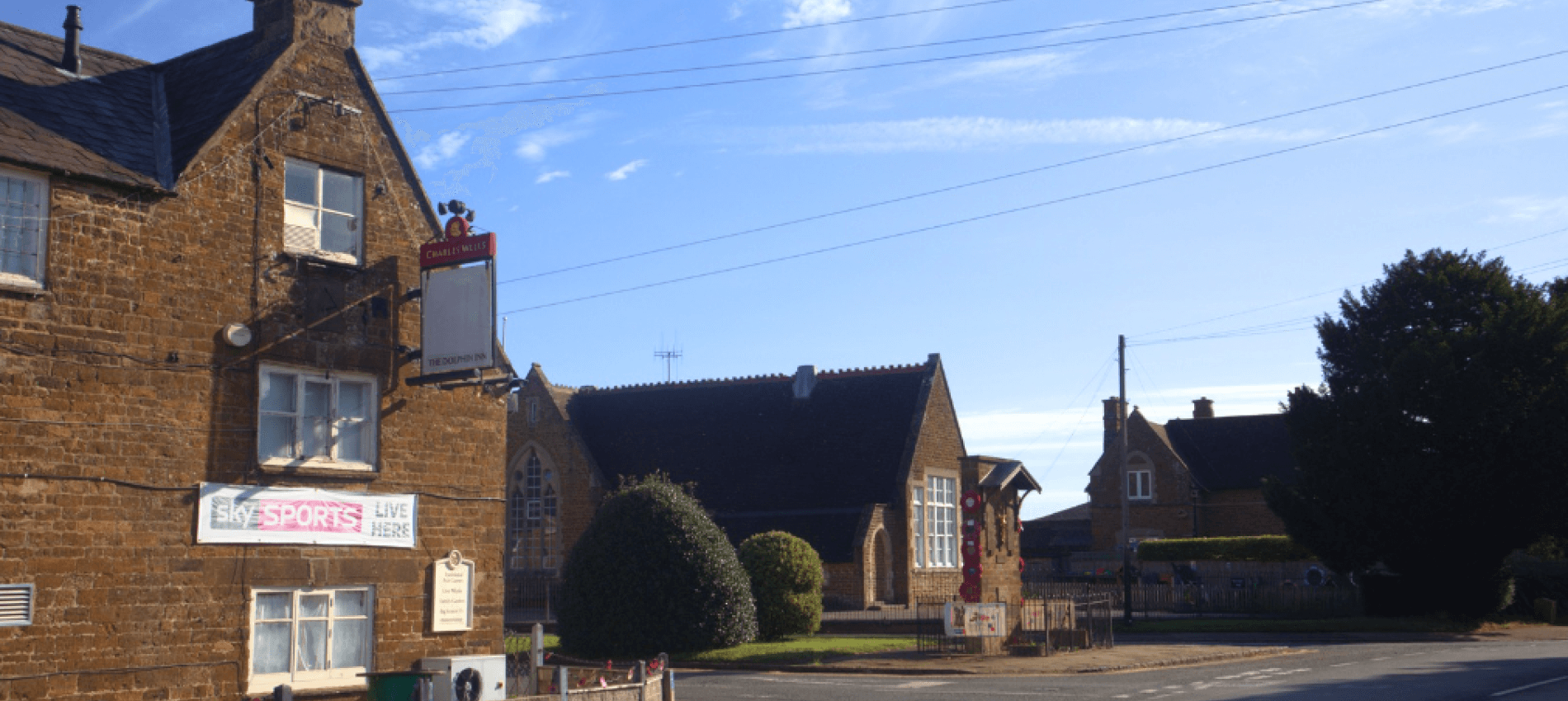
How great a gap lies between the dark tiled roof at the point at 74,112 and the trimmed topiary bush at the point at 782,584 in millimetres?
17662

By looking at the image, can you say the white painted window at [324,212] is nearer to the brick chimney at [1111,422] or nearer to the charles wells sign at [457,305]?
the charles wells sign at [457,305]

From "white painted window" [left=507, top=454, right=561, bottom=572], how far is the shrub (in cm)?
2289

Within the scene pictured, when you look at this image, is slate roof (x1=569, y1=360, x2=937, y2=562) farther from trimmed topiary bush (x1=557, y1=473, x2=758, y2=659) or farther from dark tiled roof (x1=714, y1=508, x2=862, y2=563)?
trimmed topiary bush (x1=557, y1=473, x2=758, y2=659)

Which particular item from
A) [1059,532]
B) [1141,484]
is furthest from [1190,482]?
[1059,532]

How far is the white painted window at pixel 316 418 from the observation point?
55.6ft

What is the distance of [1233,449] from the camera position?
202ft

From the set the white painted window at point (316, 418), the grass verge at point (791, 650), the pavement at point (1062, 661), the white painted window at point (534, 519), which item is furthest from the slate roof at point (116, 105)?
the white painted window at point (534, 519)

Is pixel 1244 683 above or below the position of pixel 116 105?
below

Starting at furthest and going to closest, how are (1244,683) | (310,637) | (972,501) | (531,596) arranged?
(531,596)
(972,501)
(1244,683)
(310,637)

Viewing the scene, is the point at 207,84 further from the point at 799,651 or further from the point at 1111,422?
the point at 1111,422

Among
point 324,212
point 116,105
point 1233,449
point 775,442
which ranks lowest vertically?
point 775,442

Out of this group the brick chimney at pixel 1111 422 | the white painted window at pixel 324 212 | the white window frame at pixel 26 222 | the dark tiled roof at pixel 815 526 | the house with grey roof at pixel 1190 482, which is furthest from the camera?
the brick chimney at pixel 1111 422

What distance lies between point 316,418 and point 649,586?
35.6 ft

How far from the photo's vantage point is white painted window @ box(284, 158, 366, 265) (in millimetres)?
17656
